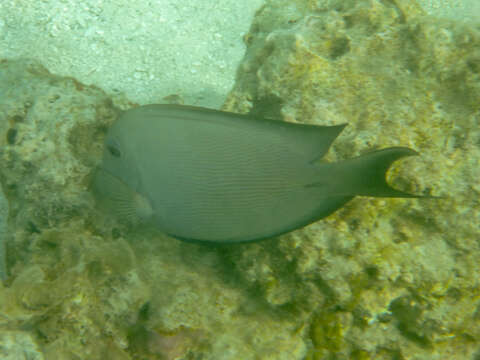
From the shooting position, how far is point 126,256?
200 cm

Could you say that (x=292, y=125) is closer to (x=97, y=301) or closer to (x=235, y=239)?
(x=235, y=239)

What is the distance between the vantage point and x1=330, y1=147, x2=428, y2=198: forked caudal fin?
145cm

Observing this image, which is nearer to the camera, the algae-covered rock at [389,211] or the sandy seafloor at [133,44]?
the algae-covered rock at [389,211]

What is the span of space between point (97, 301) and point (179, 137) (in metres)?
1.07

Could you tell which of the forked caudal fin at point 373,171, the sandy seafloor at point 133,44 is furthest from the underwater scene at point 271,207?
the sandy seafloor at point 133,44

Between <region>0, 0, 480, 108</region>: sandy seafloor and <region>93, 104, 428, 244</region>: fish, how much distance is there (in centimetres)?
189

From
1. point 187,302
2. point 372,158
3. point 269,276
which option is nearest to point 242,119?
point 372,158

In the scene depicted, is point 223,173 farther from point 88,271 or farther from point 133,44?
point 133,44

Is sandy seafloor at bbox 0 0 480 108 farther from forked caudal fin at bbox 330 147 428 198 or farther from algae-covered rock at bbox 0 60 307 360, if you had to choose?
forked caudal fin at bbox 330 147 428 198

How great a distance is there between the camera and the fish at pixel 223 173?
5.41 feet

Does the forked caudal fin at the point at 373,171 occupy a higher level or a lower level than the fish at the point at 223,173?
higher

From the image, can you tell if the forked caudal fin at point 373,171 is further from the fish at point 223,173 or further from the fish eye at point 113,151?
the fish eye at point 113,151

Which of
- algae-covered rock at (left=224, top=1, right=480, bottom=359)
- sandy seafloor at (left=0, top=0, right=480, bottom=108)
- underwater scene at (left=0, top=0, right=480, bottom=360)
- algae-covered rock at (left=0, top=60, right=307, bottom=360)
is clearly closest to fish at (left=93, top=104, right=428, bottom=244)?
underwater scene at (left=0, top=0, right=480, bottom=360)

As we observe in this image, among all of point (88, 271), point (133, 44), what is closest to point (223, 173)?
point (88, 271)
